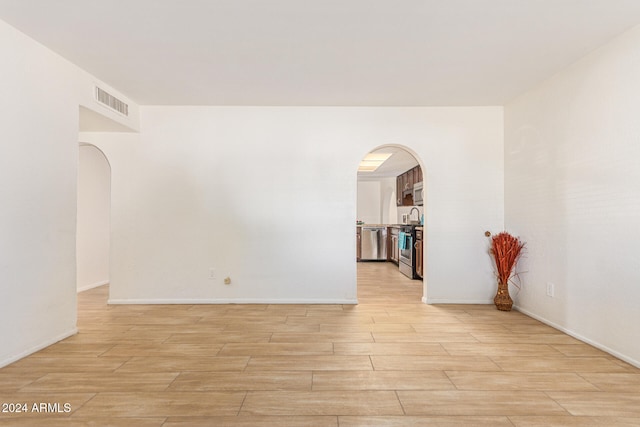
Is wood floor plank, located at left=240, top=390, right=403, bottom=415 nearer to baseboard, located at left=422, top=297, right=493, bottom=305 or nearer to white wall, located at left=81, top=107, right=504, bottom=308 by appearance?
white wall, located at left=81, top=107, right=504, bottom=308

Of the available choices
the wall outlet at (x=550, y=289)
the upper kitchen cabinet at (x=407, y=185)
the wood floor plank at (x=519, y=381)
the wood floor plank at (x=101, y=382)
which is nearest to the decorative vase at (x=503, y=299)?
the wall outlet at (x=550, y=289)

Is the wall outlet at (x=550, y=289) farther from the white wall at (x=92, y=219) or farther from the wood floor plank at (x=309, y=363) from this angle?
the white wall at (x=92, y=219)

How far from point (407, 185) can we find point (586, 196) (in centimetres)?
508

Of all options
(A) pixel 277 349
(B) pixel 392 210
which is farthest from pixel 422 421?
(B) pixel 392 210

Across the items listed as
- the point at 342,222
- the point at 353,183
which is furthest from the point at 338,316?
the point at 353,183

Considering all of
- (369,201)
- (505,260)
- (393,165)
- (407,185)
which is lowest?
(505,260)

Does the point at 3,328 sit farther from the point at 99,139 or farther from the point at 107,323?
the point at 99,139

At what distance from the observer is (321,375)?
2.18 metres

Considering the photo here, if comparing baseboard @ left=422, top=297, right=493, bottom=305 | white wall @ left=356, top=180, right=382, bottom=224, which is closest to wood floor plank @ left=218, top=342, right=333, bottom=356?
baseboard @ left=422, top=297, right=493, bottom=305

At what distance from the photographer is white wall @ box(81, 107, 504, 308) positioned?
4.08 metres

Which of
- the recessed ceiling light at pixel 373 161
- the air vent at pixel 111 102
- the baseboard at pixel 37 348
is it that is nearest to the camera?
the baseboard at pixel 37 348

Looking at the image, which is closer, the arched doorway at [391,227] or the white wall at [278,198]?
the white wall at [278,198]

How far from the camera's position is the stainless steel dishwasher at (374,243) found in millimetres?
8320

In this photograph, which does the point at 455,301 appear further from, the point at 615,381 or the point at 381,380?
the point at 381,380
